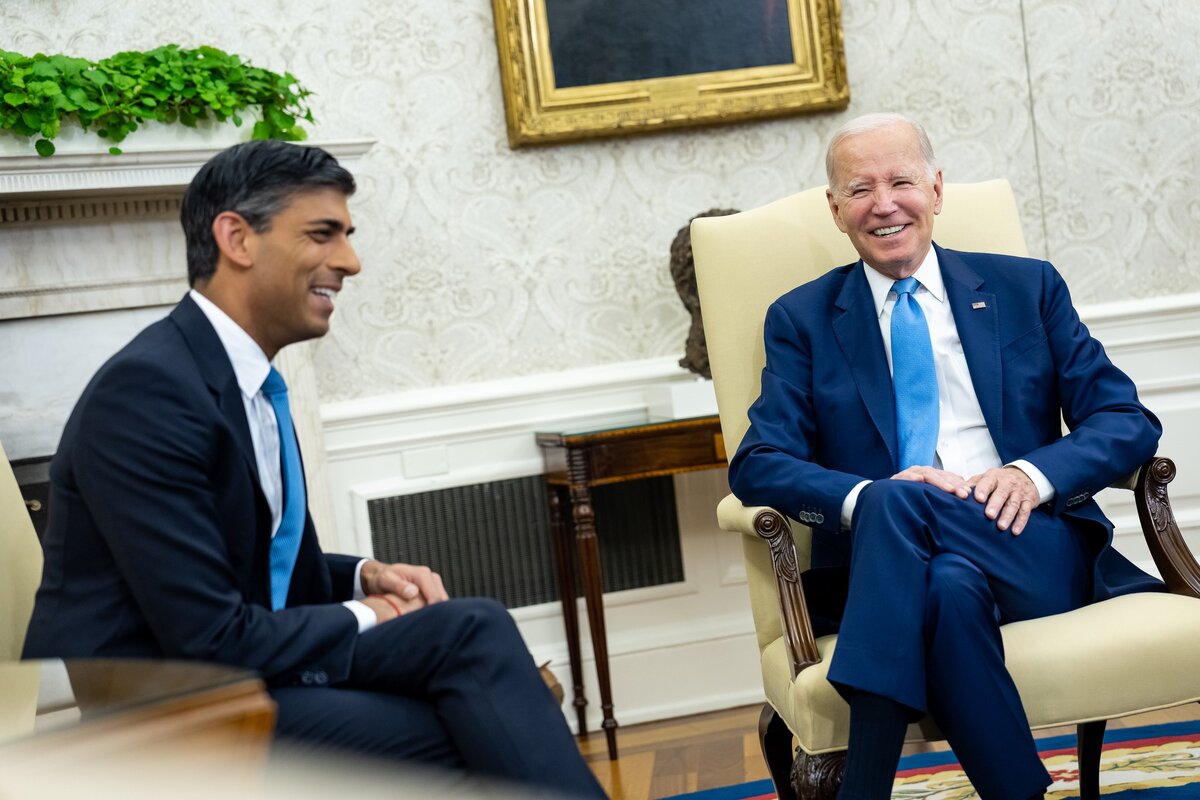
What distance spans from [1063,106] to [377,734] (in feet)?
10.9

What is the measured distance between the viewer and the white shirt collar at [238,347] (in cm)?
172

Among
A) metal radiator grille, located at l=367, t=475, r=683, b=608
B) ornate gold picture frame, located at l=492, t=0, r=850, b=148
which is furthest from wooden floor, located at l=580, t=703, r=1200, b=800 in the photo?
ornate gold picture frame, located at l=492, t=0, r=850, b=148

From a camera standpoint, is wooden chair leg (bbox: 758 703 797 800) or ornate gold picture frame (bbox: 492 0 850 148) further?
ornate gold picture frame (bbox: 492 0 850 148)

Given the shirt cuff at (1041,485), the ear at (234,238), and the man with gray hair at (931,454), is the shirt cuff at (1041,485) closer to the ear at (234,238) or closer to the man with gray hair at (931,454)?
the man with gray hair at (931,454)

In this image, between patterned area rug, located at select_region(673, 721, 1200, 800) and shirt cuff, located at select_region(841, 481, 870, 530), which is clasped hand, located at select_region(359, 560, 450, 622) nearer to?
shirt cuff, located at select_region(841, 481, 870, 530)

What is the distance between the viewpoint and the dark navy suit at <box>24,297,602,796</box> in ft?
4.94

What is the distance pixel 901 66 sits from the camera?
13.0 feet

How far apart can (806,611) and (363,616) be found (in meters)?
0.84

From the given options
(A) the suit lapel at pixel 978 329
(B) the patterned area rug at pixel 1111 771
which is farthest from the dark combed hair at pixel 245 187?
(B) the patterned area rug at pixel 1111 771

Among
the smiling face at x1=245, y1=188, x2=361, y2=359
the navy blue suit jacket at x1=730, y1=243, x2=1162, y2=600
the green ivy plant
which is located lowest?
the navy blue suit jacket at x1=730, y1=243, x2=1162, y2=600

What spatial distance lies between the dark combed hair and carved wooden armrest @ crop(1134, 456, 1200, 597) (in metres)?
1.54

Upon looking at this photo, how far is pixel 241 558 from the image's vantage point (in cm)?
165

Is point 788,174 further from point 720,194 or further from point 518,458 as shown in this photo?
point 518,458

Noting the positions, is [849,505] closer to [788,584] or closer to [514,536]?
[788,584]
